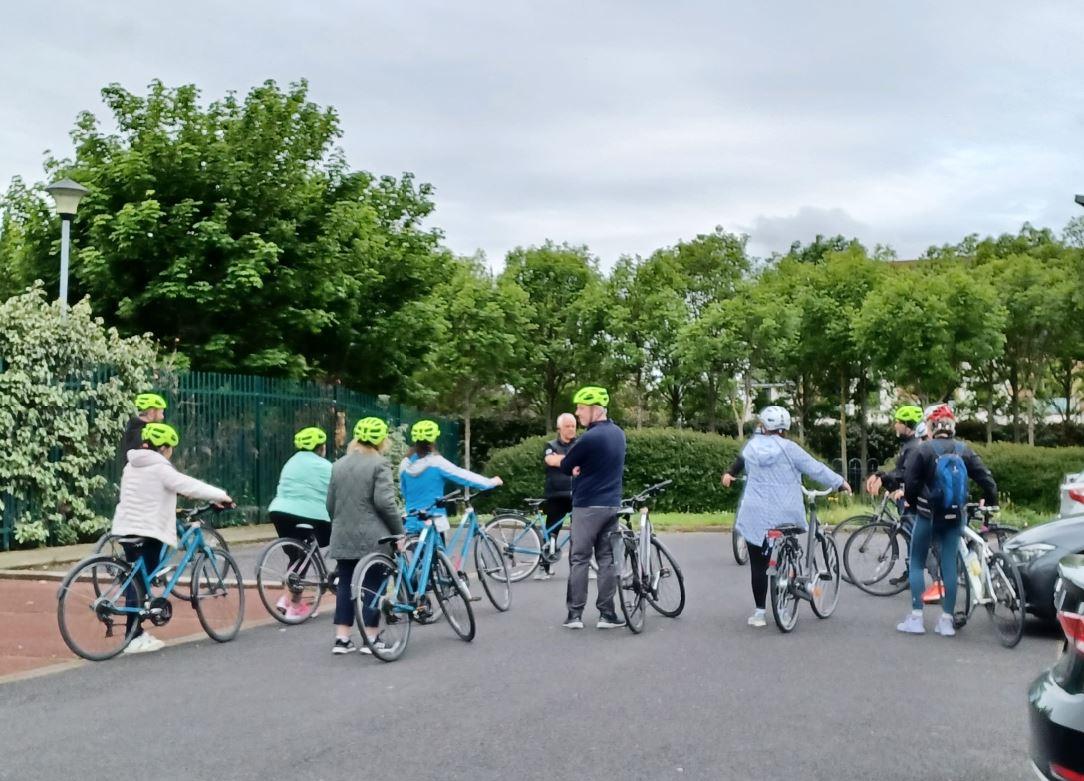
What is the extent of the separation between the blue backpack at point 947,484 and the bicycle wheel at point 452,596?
143 inches

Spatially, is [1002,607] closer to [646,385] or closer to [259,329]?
[259,329]

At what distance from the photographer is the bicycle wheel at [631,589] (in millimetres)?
9273

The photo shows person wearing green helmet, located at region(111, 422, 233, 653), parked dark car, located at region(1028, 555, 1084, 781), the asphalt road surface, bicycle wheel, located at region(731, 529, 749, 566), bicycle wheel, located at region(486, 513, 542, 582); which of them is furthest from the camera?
bicycle wheel, located at region(731, 529, 749, 566)

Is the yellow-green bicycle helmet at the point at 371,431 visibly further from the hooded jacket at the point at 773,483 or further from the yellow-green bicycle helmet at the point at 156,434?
the hooded jacket at the point at 773,483

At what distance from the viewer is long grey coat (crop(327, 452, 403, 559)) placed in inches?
323

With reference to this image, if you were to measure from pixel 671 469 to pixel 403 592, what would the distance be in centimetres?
1745

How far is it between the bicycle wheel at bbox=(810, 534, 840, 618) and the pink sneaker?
13.9 ft

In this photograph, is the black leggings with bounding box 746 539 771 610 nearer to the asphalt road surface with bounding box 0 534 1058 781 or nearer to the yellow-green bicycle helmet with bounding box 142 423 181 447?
the asphalt road surface with bounding box 0 534 1058 781

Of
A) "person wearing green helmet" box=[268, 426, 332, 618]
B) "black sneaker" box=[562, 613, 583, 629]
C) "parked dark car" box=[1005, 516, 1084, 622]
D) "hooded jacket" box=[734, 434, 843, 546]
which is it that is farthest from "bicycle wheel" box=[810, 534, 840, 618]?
"person wearing green helmet" box=[268, 426, 332, 618]

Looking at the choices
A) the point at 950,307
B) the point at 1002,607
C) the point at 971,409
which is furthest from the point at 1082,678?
the point at 971,409

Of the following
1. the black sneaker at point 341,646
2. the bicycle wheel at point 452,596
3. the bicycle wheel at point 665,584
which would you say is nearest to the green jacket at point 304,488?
the bicycle wheel at point 452,596

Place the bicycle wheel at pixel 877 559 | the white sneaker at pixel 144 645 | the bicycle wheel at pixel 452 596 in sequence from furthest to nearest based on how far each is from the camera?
→ the bicycle wheel at pixel 877 559
the bicycle wheel at pixel 452 596
the white sneaker at pixel 144 645

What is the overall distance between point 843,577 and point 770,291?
28.7m

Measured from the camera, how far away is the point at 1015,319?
39.0 metres
